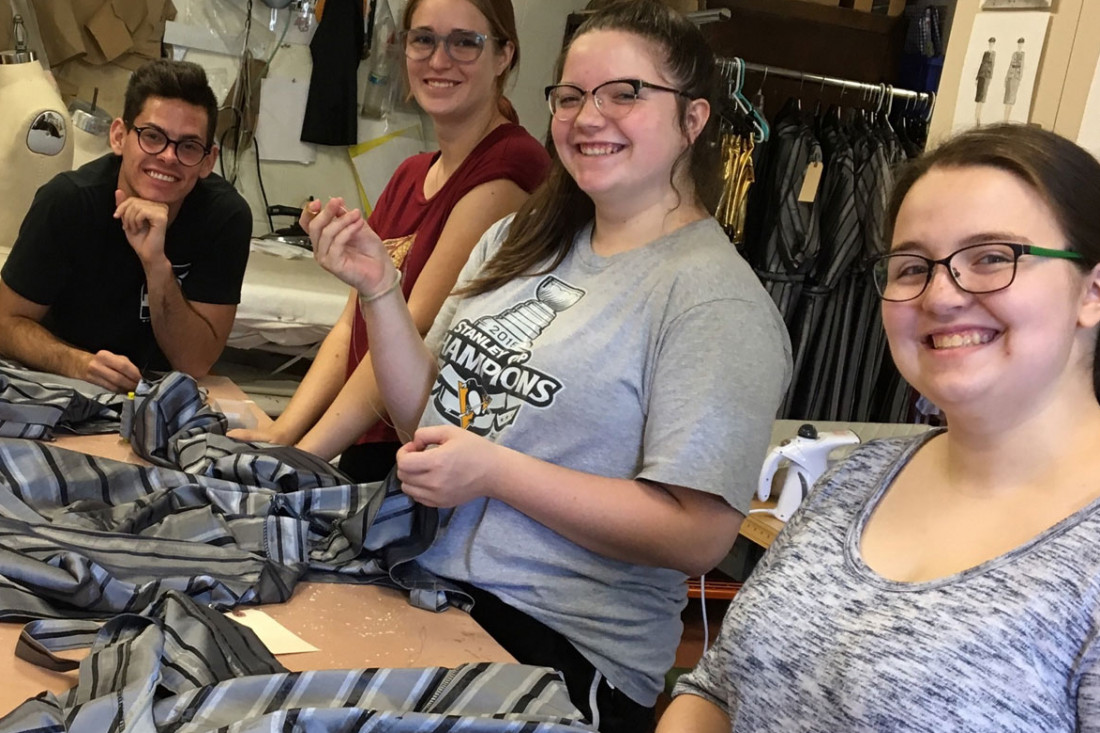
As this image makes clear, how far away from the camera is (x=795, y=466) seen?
2.09 m

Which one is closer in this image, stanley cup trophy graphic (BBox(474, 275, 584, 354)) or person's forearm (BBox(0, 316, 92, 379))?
stanley cup trophy graphic (BBox(474, 275, 584, 354))

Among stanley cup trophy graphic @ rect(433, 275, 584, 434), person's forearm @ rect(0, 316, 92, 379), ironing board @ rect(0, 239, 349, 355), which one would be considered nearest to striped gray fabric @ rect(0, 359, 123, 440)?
person's forearm @ rect(0, 316, 92, 379)

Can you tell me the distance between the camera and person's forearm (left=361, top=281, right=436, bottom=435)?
148 centimetres

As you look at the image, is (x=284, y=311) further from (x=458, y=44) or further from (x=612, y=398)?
(x=612, y=398)

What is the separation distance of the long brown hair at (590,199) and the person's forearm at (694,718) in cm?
60

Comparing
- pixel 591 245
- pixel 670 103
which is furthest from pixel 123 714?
pixel 670 103

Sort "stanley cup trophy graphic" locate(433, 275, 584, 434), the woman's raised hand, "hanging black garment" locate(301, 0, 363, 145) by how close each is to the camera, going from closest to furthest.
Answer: "stanley cup trophy graphic" locate(433, 275, 584, 434) → the woman's raised hand → "hanging black garment" locate(301, 0, 363, 145)

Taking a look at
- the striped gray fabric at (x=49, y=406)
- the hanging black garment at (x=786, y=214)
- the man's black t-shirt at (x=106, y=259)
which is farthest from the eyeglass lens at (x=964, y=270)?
the hanging black garment at (x=786, y=214)

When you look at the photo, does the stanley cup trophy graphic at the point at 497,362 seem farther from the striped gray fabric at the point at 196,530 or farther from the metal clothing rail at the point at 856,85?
the metal clothing rail at the point at 856,85

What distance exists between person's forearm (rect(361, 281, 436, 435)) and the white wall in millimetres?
2990

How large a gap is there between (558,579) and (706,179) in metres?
0.56

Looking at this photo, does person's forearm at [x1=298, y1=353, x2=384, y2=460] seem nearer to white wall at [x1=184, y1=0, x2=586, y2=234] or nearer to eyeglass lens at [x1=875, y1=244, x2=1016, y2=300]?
eyeglass lens at [x1=875, y1=244, x2=1016, y2=300]

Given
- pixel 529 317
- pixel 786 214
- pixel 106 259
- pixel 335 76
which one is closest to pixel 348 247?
pixel 529 317

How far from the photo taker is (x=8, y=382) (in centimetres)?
165
